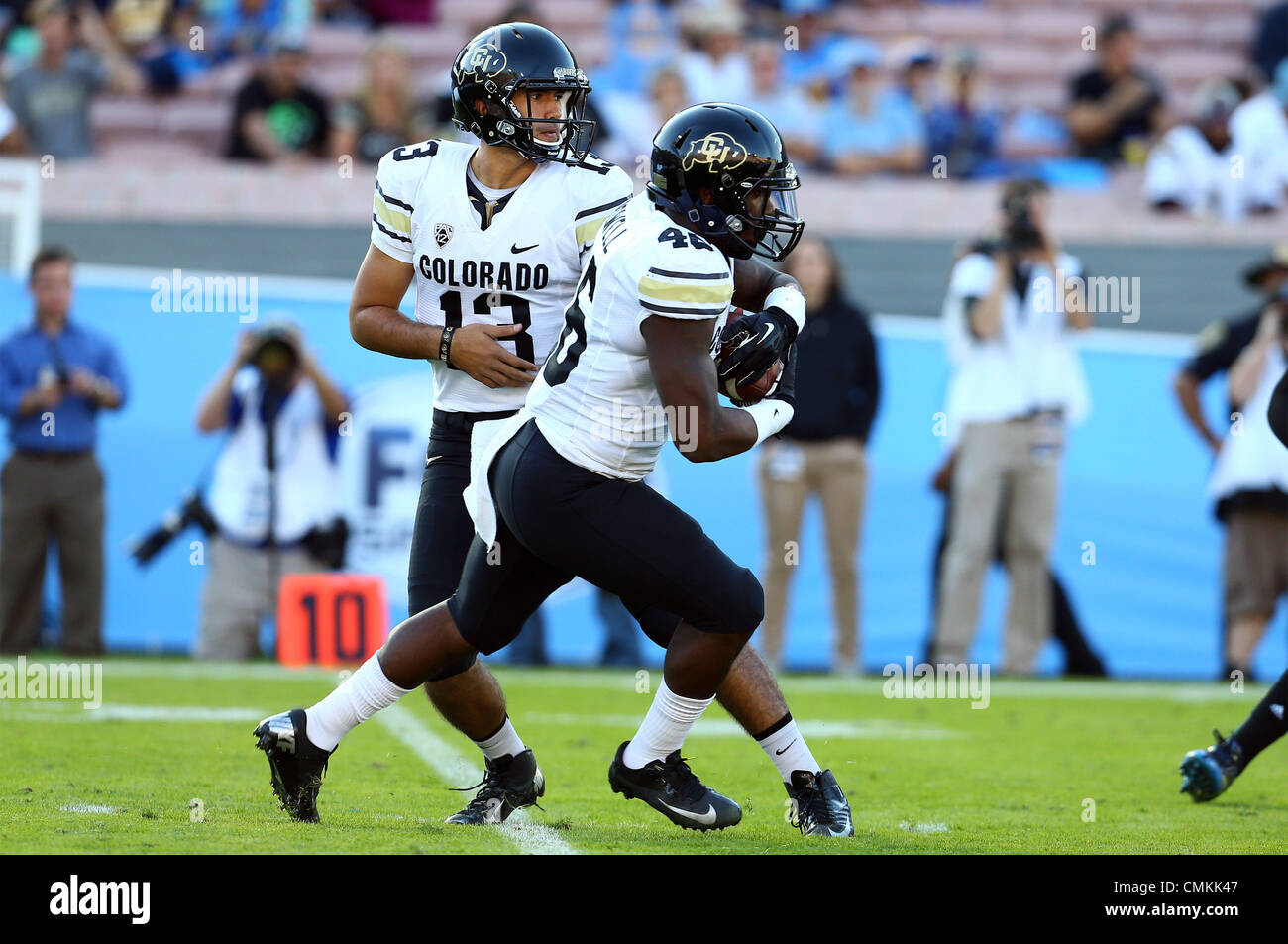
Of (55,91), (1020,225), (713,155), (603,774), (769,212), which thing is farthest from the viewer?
(55,91)

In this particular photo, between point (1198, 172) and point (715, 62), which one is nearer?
point (1198, 172)

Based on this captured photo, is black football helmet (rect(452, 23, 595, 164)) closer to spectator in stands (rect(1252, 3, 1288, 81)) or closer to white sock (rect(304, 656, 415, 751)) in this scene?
white sock (rect(304, 656, 415, 751))

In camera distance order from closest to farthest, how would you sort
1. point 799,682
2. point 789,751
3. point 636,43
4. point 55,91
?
1. point 789,751
2. point 799,682
3. point 55,91
4. point 636,43

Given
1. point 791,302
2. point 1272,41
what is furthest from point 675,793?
point 1272,41

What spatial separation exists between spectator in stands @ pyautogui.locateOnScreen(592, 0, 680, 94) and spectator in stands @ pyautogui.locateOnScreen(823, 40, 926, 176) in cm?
139

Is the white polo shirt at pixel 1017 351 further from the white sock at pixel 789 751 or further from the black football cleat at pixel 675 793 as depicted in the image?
the black football cleat at pixel 675 793

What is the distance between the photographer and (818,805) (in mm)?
4371

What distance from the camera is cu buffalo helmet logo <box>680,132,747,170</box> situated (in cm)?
408

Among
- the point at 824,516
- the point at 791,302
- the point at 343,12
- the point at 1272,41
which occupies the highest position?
the point at 1272,41

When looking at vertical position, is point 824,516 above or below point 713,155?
below

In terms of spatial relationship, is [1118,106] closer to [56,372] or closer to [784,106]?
[784,106]

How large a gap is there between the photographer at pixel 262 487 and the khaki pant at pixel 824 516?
7.27 ft

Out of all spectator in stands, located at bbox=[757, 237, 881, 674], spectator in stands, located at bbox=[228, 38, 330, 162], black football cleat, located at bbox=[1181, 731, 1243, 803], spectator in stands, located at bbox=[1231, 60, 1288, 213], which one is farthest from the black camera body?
spectator in stands, located at bbox=[228, 38, 330, 162]

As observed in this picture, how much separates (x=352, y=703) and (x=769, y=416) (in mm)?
1224
